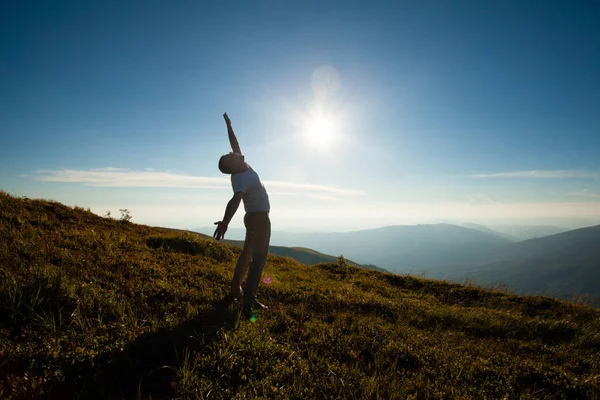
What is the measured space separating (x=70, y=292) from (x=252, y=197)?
3619mm

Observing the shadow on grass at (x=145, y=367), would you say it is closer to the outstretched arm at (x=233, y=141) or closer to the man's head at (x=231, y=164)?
the man's head at (x=231, y=164)

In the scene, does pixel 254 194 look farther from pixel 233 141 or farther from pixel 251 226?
pixel 233 141

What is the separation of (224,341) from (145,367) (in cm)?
107

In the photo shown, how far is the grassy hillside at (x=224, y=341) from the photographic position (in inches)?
134

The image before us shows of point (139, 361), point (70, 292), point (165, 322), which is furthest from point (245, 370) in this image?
point (70, 292)

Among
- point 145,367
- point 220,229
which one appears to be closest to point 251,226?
point 220,229

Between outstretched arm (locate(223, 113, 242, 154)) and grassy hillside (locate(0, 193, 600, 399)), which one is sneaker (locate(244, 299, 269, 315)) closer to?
grassy hillside (locate(0, 193, 600, 399))

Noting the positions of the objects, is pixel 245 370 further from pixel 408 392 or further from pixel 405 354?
pixel 405 354

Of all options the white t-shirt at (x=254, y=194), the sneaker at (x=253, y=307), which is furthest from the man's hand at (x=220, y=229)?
the sneaker at (x=253, y=307)

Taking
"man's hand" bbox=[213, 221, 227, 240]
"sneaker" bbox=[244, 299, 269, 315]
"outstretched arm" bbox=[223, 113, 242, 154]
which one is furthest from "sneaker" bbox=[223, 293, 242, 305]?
"outstretched arm" bbox=[223, 113, 242, 154]

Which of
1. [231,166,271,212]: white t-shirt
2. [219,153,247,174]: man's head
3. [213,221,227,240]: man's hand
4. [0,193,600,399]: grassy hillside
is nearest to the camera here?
[0,193,600,399]: grassy hillside

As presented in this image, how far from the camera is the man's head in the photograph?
607cm

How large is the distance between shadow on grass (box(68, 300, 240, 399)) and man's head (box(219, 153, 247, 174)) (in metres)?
3.07

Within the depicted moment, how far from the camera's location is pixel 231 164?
6.08m
